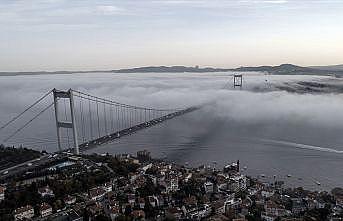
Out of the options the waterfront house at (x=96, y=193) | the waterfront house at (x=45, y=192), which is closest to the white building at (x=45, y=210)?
the waterfront house at (x=45, y=192)

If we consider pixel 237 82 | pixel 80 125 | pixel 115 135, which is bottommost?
pixel 80 125

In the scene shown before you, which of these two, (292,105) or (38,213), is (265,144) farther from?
(292,105)

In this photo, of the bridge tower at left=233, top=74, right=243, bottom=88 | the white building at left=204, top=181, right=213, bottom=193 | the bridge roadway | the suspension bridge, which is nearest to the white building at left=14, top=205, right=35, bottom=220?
the white building at left=204, top=181, right=213, bottom=193

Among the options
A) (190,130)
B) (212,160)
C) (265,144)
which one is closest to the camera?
(212,160)

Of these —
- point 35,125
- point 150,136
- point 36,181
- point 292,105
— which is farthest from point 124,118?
point 36,181

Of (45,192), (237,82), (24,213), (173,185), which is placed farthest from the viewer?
(237,82)

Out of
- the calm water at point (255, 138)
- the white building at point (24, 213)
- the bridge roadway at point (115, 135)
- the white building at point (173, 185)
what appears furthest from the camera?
the bridge roadway at point (115, 135)

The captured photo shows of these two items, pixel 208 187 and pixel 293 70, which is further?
pixel 293 70

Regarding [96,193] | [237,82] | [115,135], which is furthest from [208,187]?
[237,82]

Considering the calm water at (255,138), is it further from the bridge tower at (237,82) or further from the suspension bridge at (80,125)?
the bridge tower at (237,82)

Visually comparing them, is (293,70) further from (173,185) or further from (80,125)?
(173,185)

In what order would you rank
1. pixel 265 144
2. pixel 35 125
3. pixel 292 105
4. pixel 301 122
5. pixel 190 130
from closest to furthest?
pixel 265 144
pixel 190 130
pixel 301 122
pixel 35 125
pixel 292 105
